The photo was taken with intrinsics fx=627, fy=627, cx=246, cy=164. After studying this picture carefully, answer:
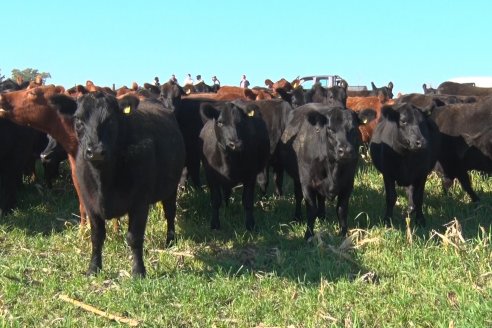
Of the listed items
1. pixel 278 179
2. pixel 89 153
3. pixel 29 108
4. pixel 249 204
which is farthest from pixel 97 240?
pixel 278 179

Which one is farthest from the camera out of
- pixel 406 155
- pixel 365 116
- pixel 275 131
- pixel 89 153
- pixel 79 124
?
pixel 275 131

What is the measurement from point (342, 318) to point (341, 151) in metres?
2.50

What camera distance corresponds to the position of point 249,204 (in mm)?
7789

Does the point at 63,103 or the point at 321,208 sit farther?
the point at 321,208

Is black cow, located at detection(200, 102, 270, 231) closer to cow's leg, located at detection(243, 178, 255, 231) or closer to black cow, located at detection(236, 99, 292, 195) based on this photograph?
cow's leg, located at detection(243, 178, 255, 231)

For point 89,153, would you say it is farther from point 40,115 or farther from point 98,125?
point 40,115

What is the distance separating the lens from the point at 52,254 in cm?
655

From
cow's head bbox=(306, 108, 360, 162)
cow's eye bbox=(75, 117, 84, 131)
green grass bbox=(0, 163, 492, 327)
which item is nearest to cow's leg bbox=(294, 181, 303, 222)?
green grass bbox=(0, 163, 492, 327)

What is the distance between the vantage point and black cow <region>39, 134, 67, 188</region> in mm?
8578

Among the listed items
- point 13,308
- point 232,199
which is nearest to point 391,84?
point 232,199

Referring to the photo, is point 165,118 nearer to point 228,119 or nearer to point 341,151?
point 228,119

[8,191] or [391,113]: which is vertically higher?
[391,113]

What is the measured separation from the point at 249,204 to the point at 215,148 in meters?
0.85

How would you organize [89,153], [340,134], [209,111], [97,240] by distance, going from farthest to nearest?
[209,111], [340,134], [97,240], [89,153]
